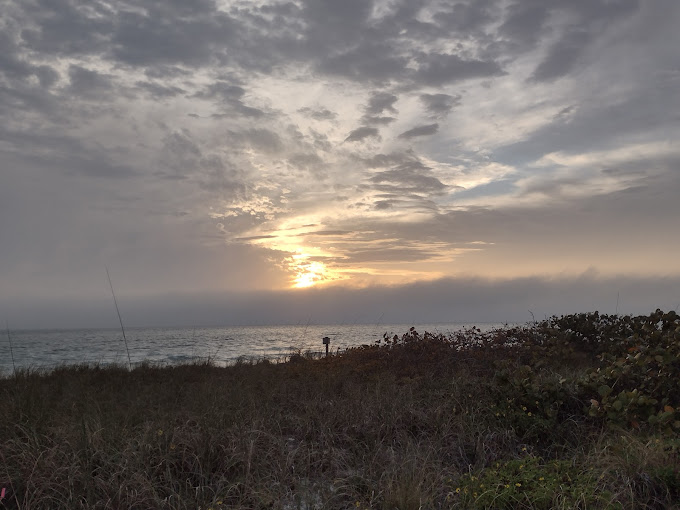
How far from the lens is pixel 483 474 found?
6.08 meters

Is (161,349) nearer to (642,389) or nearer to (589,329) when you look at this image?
(589,329)

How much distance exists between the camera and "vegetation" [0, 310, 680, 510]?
5.14 m

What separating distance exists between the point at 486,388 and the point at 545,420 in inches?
43.7

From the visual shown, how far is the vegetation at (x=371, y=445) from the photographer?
514 cm

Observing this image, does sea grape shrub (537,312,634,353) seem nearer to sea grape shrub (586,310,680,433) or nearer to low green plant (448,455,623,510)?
sea grape shrub (586,310,680,433)

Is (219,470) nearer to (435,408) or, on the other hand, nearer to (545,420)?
(435,408)

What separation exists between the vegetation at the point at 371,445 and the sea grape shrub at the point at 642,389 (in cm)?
2

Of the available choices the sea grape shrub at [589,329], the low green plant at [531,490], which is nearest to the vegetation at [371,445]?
the low green plant at [531,490]

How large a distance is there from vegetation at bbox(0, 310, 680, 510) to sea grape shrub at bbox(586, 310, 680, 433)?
0.08ft

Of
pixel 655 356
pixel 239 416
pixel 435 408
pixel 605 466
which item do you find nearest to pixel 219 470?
pixel 239 416

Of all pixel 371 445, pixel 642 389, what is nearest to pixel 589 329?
pixel 642 389

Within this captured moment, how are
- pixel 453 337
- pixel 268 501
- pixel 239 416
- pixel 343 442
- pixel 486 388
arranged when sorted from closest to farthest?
pixel 268 501
pixel 343 442
pixel 239 416
pixel 486 388
pixel 453 337

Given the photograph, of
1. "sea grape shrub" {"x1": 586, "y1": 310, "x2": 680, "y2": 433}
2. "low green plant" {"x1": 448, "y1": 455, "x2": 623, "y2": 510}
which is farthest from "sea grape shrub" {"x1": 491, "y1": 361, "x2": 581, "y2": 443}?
"low green plant" {"x1": 448, "y1": 455, "x2": 623, "y2": 510}

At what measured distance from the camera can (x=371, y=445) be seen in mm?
6832
